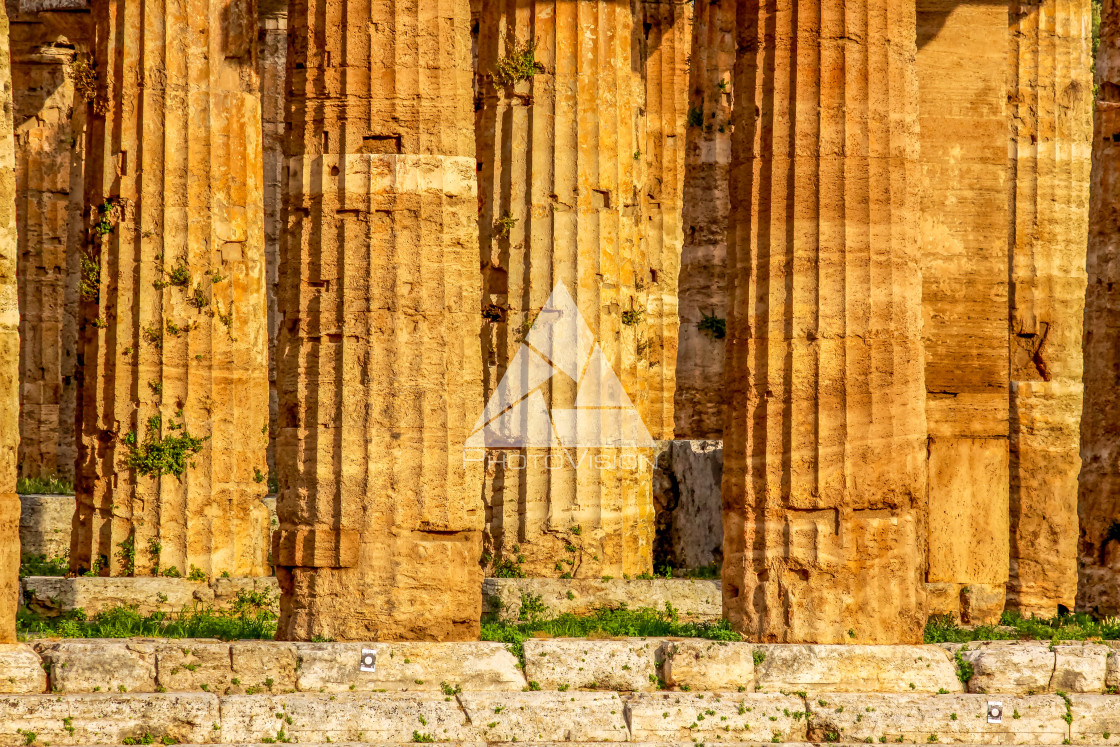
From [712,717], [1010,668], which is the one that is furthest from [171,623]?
[1010,668]

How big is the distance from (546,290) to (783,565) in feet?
15.8

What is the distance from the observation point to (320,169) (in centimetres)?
1308

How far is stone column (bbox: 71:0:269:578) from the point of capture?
54.7ft

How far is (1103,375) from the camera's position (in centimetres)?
1702

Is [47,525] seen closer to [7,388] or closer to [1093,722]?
[7,388]

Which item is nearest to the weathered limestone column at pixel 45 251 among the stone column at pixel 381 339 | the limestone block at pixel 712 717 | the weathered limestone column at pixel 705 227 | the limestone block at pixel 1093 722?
the weathered limestone column at pixel 705 227

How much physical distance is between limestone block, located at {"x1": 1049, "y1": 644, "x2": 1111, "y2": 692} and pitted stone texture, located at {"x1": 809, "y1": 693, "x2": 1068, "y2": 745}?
0.34 m

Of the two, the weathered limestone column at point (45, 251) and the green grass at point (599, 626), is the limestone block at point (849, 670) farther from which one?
the weathered limestone column at point (45, 251)

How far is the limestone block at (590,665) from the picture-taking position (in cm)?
1234

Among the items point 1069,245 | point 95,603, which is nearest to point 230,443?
point 95,603

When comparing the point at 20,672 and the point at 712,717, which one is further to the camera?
the point at 712,717

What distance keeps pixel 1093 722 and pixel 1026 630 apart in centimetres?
247

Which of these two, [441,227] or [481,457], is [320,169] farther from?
[481,457]

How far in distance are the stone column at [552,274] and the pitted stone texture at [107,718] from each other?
588cm
